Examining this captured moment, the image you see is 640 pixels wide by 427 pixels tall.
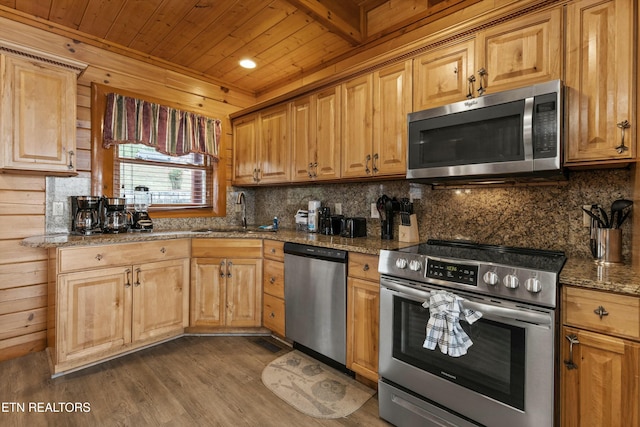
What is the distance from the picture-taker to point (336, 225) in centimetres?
289

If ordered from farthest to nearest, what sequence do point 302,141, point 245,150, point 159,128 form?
point 245,150 < point 159,128 < point 302,141

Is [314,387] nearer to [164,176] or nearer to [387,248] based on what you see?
[387,248]

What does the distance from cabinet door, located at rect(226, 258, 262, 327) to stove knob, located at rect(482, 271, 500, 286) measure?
196 centimetres

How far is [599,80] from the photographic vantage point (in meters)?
1.55

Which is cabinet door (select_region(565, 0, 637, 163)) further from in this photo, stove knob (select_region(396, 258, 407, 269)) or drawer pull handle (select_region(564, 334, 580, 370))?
stove knob (select_region(396, 258, 407, 269))

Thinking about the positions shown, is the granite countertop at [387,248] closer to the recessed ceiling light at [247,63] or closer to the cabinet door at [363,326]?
the cabinet door at [363,326]

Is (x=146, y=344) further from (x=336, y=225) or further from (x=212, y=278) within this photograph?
(x=336, y=225)

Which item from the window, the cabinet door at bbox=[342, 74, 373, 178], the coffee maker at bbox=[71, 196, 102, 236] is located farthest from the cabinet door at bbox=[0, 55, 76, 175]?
the cabinet door at bbox=[342, 74, 373, 178]

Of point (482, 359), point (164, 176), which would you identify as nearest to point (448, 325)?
point (482, 359)

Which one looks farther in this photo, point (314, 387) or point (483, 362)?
point (314, 387)

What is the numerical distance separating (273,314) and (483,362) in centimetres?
178

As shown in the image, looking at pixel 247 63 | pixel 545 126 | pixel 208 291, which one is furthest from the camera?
pixel 247 63

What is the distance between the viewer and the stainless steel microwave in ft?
5.27

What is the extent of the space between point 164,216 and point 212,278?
936 mm
